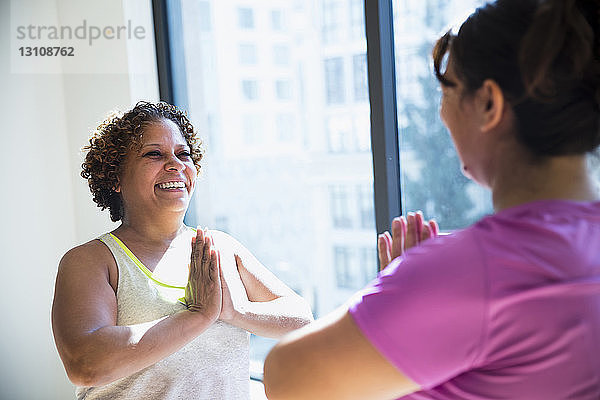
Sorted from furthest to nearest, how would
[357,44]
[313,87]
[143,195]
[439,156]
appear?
1. [313,87]
2. [357,44]
3. [439,156]
4. [143,195]

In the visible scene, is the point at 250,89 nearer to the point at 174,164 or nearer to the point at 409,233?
the point at 174,164

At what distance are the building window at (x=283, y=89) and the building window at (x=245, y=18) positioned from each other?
30 centimetres

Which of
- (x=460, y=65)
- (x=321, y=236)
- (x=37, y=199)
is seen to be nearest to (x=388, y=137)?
(x=321, y=236)

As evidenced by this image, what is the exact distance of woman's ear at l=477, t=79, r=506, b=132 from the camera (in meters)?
0.81

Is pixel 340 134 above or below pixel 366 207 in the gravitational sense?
above

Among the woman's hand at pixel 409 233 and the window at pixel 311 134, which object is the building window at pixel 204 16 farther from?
the woman's hand at pixel 409 233

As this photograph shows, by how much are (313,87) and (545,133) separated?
162cm

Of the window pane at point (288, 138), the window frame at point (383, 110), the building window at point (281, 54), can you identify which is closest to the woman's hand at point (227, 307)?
the window frame at point (383, 110)

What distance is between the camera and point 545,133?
819 millimetres

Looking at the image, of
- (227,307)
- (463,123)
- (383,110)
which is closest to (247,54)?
(383,110)

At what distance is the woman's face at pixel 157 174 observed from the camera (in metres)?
1.81

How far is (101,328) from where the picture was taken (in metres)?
1.49

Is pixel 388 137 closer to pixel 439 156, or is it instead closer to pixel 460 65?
pixel 439 156

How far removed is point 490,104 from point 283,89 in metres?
1.72
